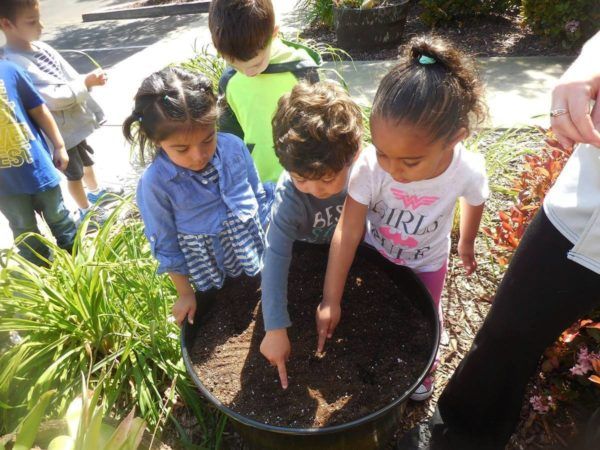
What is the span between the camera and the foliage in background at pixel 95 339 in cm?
162

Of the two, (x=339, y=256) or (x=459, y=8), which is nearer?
(x=339, y=256)

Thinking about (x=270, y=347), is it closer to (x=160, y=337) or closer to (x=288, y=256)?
(x=288, y=256)

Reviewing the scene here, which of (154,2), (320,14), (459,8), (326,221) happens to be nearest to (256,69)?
(326,221)

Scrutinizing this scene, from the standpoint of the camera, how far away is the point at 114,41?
7.52m

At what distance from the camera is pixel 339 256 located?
138cm

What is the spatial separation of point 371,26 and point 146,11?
5.73m

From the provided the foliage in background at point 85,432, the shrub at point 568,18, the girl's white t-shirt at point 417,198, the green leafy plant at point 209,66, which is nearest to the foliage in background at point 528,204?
the girl's white t-shirt at point 417,198

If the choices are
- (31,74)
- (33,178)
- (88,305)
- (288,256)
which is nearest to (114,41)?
(31,74)

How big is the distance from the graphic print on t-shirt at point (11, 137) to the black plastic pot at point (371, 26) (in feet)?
12.1

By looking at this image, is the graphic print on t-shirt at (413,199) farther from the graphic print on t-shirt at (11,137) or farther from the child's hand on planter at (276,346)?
the graphic print on t-shirt at (11,137)

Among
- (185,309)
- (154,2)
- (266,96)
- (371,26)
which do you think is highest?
(266,96)

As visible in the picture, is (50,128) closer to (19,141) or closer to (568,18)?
(19,141)

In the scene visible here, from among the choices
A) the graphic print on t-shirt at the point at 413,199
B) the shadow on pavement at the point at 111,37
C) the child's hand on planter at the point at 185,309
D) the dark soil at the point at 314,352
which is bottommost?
the shadow on pavement at the point at 111,37

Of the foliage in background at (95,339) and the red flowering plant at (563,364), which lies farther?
the foliage in background at (95,339)
